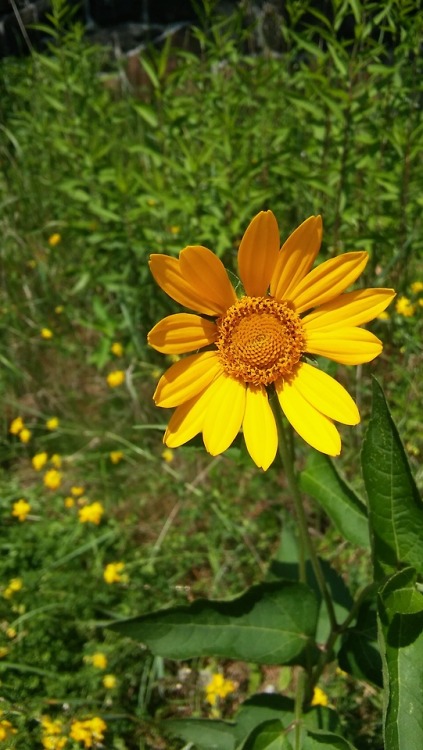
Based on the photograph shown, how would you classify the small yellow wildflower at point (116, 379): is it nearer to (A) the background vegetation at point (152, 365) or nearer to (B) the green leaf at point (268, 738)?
(A) the background vegetation at point (152, 365)

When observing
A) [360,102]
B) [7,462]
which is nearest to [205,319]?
[360,102]

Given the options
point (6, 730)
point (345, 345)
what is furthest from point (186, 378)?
point (6, 730)

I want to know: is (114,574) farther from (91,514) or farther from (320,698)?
(320,698)

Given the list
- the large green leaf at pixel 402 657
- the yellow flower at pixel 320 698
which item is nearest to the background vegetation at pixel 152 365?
the yellow flower at pixel 320 698

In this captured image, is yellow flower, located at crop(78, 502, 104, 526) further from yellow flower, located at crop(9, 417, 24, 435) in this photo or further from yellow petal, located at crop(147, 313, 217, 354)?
yellow petal, located at crop(147, 313, 217, 354)

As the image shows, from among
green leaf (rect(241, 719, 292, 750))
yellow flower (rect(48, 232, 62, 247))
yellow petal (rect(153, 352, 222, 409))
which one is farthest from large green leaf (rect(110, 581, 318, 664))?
yellow flower (rect(48, 232, 62, 247))

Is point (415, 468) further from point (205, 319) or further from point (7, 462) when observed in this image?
point (7, 462)
